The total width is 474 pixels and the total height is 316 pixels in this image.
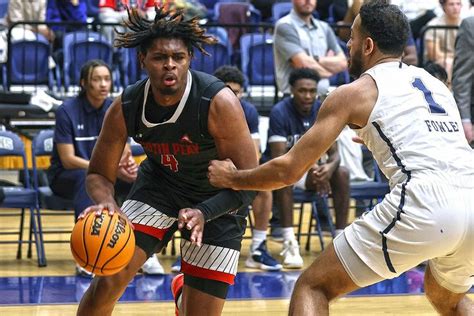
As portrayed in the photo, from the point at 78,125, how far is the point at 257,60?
128 inches

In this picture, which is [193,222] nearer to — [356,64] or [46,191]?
[356,64]

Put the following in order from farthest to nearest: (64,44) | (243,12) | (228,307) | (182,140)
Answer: (243,12) < (64,44) < (228,307) < (182,140)

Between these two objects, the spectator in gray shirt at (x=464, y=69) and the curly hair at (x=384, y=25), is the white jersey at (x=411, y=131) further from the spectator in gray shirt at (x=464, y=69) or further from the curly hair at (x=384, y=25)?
the spectator in gray shirt at (x=464, y=69)

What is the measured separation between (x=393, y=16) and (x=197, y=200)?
1.33 metres

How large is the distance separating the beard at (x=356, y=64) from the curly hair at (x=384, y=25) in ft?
0.35

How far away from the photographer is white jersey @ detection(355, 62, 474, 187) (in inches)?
174

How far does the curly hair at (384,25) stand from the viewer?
180 inches

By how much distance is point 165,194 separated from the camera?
5.16 metres

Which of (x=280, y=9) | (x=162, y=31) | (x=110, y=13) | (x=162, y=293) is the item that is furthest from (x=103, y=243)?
(x=280, y=9)

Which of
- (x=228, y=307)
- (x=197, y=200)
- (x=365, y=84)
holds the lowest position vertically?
(x=228, y=307)

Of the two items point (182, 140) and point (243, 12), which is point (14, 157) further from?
point (182, 140)

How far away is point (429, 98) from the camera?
455 centimetres

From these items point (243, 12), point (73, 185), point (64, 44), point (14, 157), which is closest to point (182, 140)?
point (73, 185)

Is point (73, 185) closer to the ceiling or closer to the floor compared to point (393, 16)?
closer to the floor
